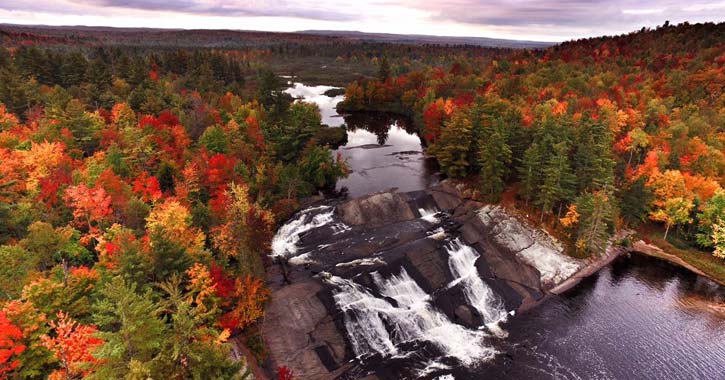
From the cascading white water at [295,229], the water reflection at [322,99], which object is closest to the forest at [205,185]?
the cascading white water at [295,229]

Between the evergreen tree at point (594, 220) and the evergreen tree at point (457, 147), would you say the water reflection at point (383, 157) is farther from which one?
the evergreen tree at point (594, 220)

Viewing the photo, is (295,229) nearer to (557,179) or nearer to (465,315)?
(465,315)

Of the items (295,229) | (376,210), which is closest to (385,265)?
(376,210)

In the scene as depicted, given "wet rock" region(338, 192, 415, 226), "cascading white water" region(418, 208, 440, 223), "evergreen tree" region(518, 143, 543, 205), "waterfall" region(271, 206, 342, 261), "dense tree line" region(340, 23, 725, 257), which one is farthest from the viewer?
"cascading white water" region(418, 208, 440, 223)

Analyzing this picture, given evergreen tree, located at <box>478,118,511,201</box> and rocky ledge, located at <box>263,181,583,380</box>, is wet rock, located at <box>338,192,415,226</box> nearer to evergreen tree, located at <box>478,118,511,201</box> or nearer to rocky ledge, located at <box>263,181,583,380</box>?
rocky ledge, located at <box>263,181,583,380</box>

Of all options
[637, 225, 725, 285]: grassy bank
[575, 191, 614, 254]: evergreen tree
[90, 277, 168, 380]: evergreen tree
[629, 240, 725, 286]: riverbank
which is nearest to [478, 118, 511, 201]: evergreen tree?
[575, 191, 614, 254]: evergreen tree
